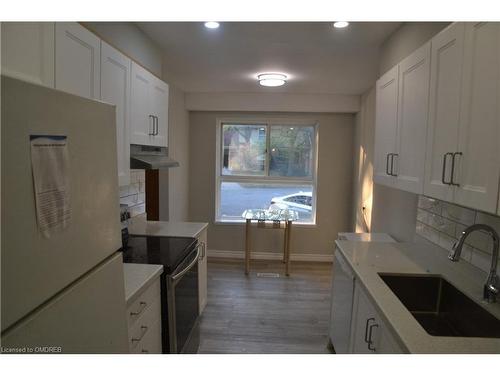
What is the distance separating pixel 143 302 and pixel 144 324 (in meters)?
0.12

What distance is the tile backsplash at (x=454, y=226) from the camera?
1.65 metres

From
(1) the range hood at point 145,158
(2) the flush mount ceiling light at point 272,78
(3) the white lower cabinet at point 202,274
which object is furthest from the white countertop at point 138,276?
(2) the flush mount ceiling light at point 272,78

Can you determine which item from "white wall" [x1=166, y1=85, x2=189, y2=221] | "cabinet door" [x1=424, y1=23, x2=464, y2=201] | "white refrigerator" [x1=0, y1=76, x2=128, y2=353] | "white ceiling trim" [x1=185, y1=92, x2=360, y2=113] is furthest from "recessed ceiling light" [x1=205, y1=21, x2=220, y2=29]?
"white ceiling trim" [x1=185, y1=92, x2=360, y2=113]

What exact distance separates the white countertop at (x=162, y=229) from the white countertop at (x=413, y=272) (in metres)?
1.22

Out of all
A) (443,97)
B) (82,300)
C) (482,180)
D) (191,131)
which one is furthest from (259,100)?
(82,300)

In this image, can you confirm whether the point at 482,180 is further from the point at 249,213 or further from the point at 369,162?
the point at 249,213

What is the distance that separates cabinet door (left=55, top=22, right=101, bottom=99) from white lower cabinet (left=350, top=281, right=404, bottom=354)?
1697 mm

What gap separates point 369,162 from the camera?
405cm

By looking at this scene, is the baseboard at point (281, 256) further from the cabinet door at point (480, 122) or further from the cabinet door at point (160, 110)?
the cabinet door at point (480, 122)

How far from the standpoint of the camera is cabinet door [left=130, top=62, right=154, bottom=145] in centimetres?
217

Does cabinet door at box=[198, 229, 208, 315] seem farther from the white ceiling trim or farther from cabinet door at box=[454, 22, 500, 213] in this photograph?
the white ceiling trim

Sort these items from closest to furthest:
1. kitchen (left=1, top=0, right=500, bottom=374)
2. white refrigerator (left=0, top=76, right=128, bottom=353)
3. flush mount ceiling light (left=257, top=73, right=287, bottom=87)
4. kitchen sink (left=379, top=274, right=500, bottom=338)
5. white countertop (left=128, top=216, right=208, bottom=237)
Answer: white refrigerator (left=0, top=76, right=128, bottom=353) < kitchen (left=1, top=0, right=500, bottom=374) < kitchen sink (left=379, top=274, right=500, bottom=338) < white countertop (left=128, top=216, right=208, bottom=237) < flush mount ceiling light (left=257, top=73, right=287, bottom=87)

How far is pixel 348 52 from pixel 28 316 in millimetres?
2871

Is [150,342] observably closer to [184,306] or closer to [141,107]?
[184,306]
